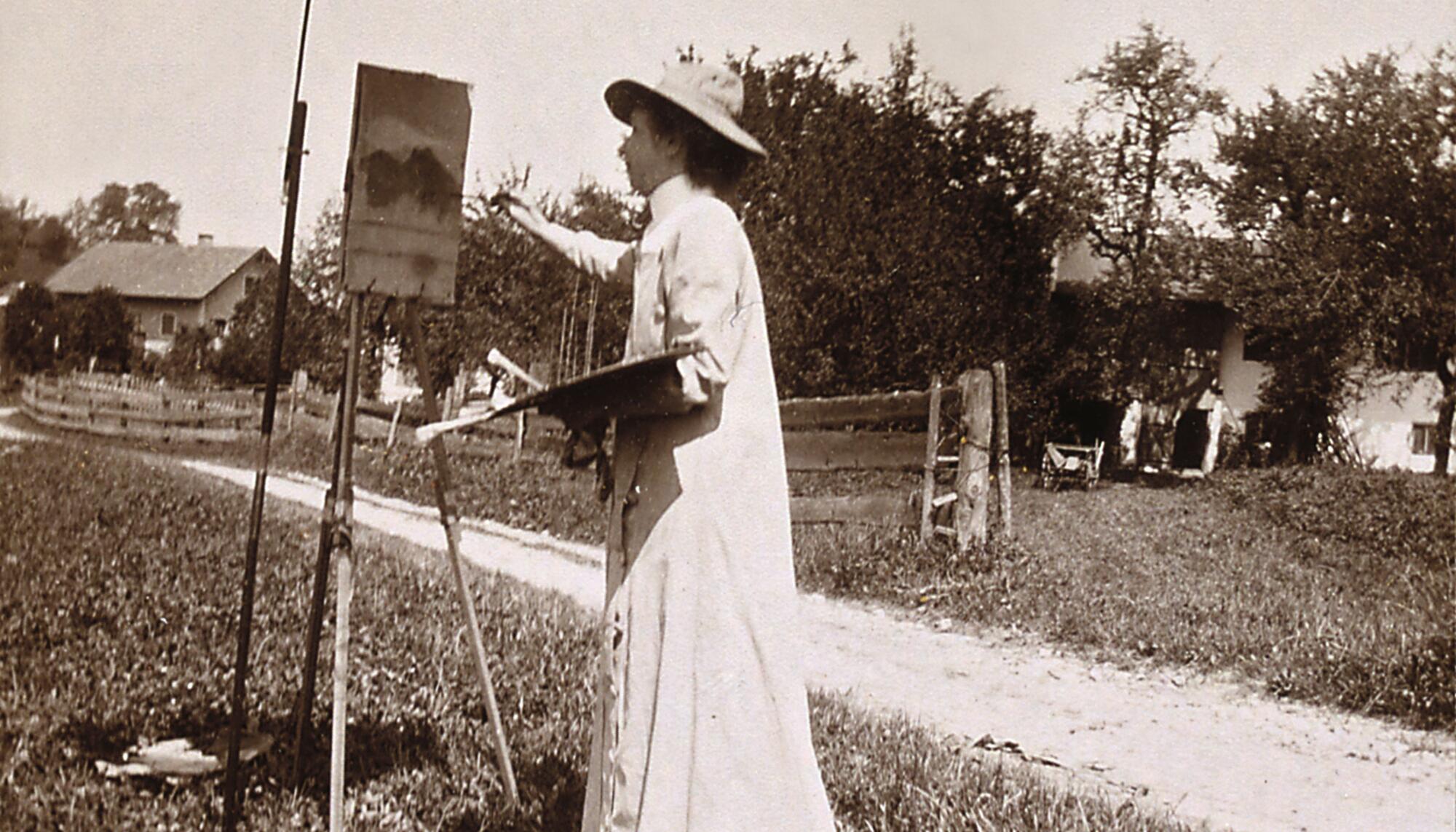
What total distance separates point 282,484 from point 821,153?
8483mm

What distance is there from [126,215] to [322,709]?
1.99 metres

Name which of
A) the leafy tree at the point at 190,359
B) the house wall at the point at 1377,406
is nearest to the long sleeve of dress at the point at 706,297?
the leafy tree at the point at 190,359

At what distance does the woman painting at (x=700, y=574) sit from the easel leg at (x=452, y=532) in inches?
35.0

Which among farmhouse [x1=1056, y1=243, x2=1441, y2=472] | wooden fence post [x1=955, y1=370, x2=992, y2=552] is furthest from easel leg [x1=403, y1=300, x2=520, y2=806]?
farmhouse [x1=1056, y1=243, x2=1441, y2=472]

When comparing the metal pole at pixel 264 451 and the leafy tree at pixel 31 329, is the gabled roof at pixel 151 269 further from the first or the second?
the metal pole at pixel 264 451

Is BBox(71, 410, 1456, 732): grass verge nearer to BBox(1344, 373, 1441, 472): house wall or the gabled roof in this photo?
the gabled roof

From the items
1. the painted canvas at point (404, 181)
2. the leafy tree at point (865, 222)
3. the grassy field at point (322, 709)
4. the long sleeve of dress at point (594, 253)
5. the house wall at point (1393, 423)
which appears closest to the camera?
the long sleeve of dress at point (594, 253)

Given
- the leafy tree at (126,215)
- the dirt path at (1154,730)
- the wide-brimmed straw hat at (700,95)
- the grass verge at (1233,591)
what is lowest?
the dirt path at (1154,730)

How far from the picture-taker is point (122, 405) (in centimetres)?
851

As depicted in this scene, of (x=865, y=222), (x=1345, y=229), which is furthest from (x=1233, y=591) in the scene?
(x=1345, y=229)

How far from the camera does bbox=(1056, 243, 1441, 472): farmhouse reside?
30312mm

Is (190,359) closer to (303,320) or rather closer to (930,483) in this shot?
(303,320)

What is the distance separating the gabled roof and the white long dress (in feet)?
8.46

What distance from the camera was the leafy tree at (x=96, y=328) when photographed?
533cm
